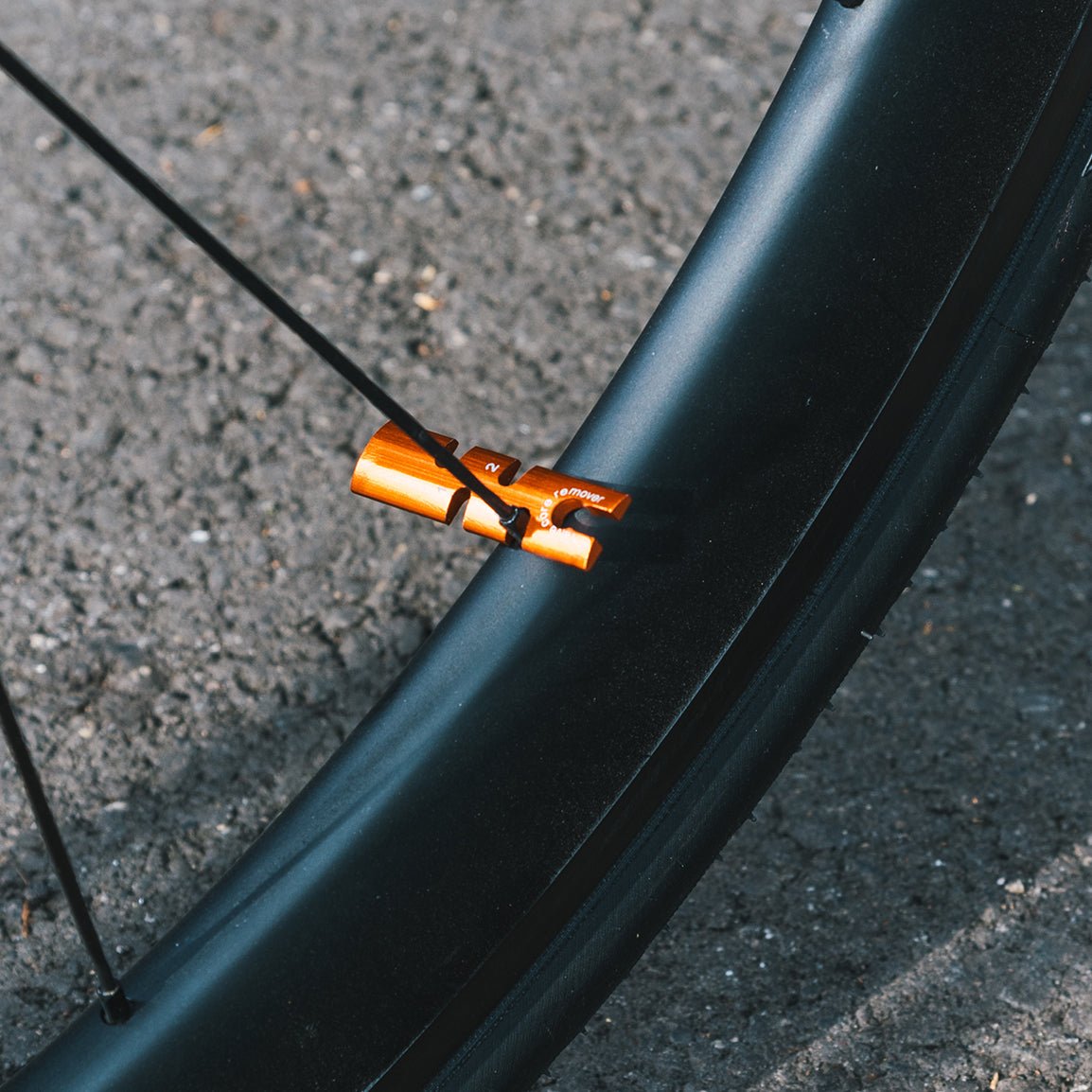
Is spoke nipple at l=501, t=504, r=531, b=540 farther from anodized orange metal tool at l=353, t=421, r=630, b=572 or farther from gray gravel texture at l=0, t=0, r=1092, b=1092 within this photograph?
gray gravel texture at l=0, t=0, r=1092, b=1092

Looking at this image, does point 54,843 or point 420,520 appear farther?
point 420,520

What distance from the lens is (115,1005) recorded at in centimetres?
85

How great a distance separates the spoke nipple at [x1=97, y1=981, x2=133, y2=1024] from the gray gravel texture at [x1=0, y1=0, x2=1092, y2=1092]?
1.27 ft

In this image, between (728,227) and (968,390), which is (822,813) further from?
(728,227)

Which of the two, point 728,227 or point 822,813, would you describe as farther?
point 822,813

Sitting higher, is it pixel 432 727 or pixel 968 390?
pixel 968 390

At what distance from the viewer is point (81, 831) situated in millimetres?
1354

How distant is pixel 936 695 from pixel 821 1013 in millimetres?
372

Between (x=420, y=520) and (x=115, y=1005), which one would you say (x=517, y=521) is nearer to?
(x=115, y=1005)

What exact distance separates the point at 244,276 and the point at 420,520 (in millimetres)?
808

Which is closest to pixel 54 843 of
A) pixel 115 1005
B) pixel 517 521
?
pixel 115 1005

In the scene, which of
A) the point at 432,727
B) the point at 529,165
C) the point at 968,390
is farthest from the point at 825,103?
the point at 529,165

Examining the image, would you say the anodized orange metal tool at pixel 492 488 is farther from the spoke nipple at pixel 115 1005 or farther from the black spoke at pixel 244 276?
the spoke nipple at pixel 115 1005

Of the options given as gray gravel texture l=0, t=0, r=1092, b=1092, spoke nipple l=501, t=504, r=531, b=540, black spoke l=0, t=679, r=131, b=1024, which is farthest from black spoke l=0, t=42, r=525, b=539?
gray gravel texture l=0, t=0, r=1092, b=1092
